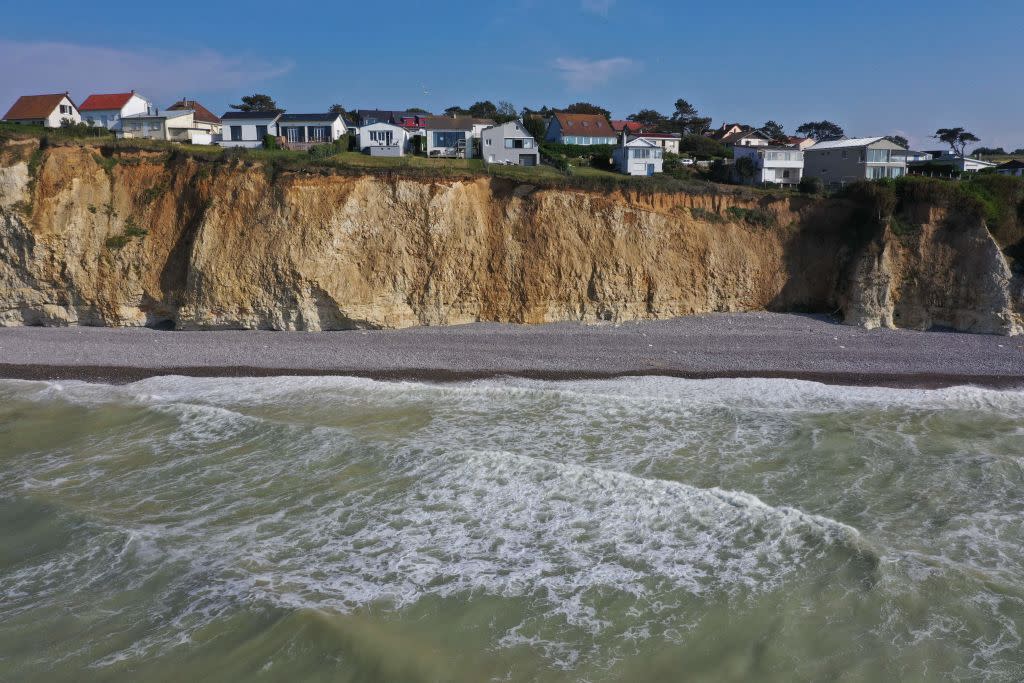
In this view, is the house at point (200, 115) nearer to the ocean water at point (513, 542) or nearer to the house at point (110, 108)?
the house at point (110, 108)

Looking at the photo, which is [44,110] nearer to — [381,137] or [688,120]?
[381,137]

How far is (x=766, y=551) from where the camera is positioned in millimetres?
9062

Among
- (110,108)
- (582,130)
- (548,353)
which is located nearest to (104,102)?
(110,108)

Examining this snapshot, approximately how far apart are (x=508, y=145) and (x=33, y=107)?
28384 millimetres

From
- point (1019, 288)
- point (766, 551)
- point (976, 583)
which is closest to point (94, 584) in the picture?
point (766, 551)

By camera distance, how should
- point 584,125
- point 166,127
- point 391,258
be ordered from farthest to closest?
point 584,125
point 166,127
point 391,258

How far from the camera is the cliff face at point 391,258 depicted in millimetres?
20688

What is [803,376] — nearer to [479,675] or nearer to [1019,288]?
[1019,288]

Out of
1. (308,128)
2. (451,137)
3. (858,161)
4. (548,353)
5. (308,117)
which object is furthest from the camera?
(308,117)

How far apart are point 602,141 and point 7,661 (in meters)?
38.5

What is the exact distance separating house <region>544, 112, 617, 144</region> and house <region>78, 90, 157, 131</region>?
80.9ft

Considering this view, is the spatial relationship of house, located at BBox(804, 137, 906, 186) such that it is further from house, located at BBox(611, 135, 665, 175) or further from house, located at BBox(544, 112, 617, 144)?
house, located at BBox(544, 112, 617, 144)

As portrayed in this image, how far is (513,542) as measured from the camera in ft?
31.0

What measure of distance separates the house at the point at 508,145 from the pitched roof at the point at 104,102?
24003 millimetres
